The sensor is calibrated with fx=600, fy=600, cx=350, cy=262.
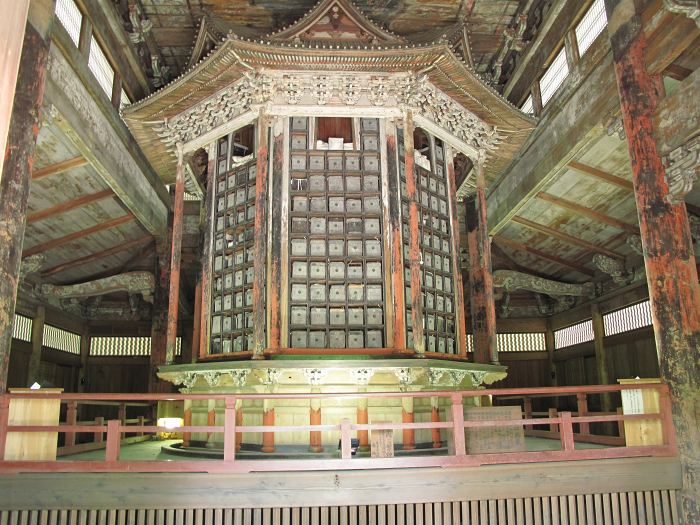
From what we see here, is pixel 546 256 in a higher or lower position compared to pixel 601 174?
lower

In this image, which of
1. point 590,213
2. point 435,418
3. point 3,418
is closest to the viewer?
point 3,418

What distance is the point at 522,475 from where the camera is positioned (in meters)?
7.25

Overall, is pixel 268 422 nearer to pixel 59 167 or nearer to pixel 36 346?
pixel 59 167

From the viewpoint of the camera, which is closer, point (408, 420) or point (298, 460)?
point (298, 460)

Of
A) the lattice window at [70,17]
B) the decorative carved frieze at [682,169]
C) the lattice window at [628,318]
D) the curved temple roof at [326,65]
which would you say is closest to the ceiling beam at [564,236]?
the lattice window at [628,318]

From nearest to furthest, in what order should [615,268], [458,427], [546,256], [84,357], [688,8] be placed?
1. [458,427]
2. [688,8]
3. [615,268]
4. [546,256]
5. [84,357]

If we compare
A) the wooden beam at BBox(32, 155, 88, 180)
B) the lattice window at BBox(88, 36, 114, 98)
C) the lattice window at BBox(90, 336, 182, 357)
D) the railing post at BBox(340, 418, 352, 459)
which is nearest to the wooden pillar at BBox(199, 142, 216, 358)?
the wooden beam at BBox(32, 155, 88, 180)

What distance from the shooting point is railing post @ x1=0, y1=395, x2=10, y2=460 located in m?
6.96

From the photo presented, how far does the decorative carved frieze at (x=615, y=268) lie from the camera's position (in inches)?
578

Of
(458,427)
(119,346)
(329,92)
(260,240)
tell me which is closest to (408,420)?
Result: (458,427)

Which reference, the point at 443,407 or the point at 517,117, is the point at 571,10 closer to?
the point at 517,117

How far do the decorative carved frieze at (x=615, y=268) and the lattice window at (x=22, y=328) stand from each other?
14.5 metres

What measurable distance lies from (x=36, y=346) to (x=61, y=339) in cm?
196

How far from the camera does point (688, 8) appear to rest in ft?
25.2
